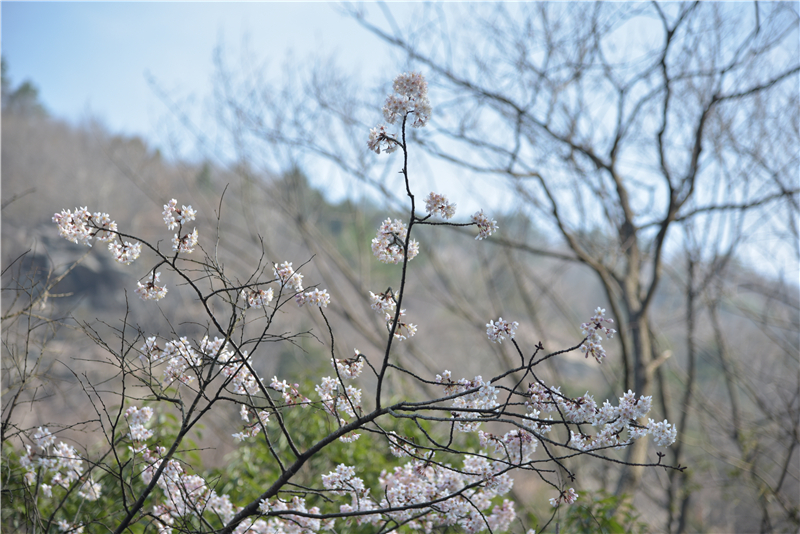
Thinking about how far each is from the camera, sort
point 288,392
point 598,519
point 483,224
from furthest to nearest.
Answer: point 598,519 < point 288,392 < point 483,224

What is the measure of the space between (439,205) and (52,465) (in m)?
1.83

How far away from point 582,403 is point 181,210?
1.39 meters

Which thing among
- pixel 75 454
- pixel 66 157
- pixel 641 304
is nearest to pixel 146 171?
pixel 75 454

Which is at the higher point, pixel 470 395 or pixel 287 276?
pixel 287 276

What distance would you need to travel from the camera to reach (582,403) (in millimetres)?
1476

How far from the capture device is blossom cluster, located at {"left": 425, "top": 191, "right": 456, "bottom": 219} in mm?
1589

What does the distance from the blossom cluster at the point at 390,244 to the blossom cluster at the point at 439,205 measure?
126 mm

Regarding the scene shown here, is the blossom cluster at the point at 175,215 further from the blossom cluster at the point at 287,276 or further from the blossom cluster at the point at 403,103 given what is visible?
the blossom cluster at the point at 403,103

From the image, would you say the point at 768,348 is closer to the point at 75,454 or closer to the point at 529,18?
the point at 529,18

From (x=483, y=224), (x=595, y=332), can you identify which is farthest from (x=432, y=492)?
(x=483, y=224)

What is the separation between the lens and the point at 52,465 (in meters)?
2.01

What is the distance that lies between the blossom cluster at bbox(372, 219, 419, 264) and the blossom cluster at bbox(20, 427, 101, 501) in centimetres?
139

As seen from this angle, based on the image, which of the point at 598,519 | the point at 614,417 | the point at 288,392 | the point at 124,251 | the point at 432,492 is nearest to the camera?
the point at 614,417

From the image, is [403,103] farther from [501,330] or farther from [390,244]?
[501,330]
